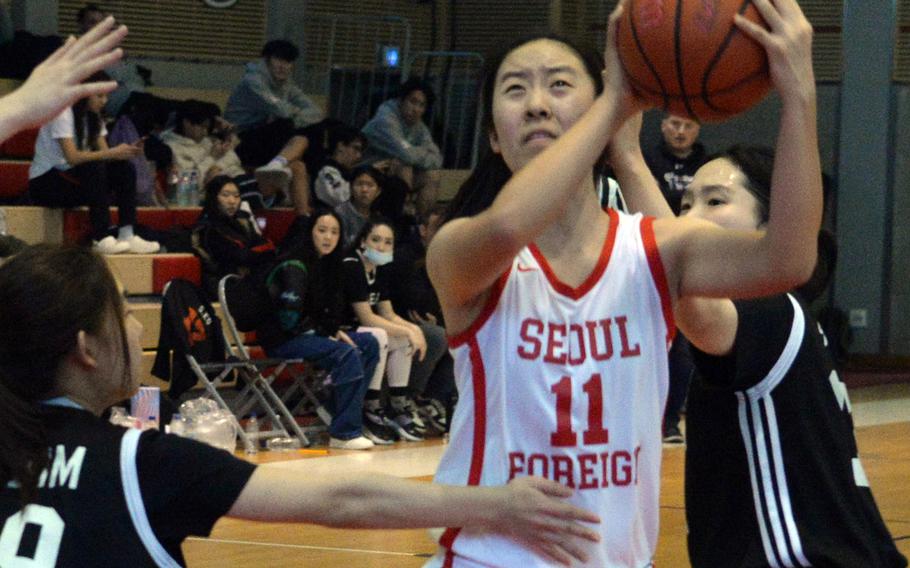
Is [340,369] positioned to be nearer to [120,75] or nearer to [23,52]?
[23,52]

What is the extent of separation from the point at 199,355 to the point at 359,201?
2.33 metres

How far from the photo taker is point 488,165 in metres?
2.34

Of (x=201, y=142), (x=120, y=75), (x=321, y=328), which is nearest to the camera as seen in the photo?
(x=321, y=328)

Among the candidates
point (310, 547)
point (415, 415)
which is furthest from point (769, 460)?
point (415, 415)

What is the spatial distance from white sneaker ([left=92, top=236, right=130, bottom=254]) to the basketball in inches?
281

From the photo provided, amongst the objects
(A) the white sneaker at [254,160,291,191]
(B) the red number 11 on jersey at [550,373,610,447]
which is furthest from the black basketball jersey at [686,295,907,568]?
(A) the white sneaker at [254,160,291,191]

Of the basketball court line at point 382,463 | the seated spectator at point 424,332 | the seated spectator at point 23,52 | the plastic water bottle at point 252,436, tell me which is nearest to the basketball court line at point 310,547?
the basketball court line at point 382,463

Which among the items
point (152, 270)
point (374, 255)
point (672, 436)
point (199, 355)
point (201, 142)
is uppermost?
point (201, 142)

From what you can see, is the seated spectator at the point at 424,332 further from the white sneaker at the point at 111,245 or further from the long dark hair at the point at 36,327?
the long dark hair at the point at 36,327

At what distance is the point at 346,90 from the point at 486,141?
1075cm

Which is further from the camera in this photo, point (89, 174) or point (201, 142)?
point (201, 142)

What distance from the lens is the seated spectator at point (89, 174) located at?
8797 mm

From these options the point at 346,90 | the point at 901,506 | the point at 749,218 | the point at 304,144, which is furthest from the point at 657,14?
the point at 346,90

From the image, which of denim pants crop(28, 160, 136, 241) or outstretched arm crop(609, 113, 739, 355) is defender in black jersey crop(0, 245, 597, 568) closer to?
outstretched arm crop(609, 113, 739, 355)
